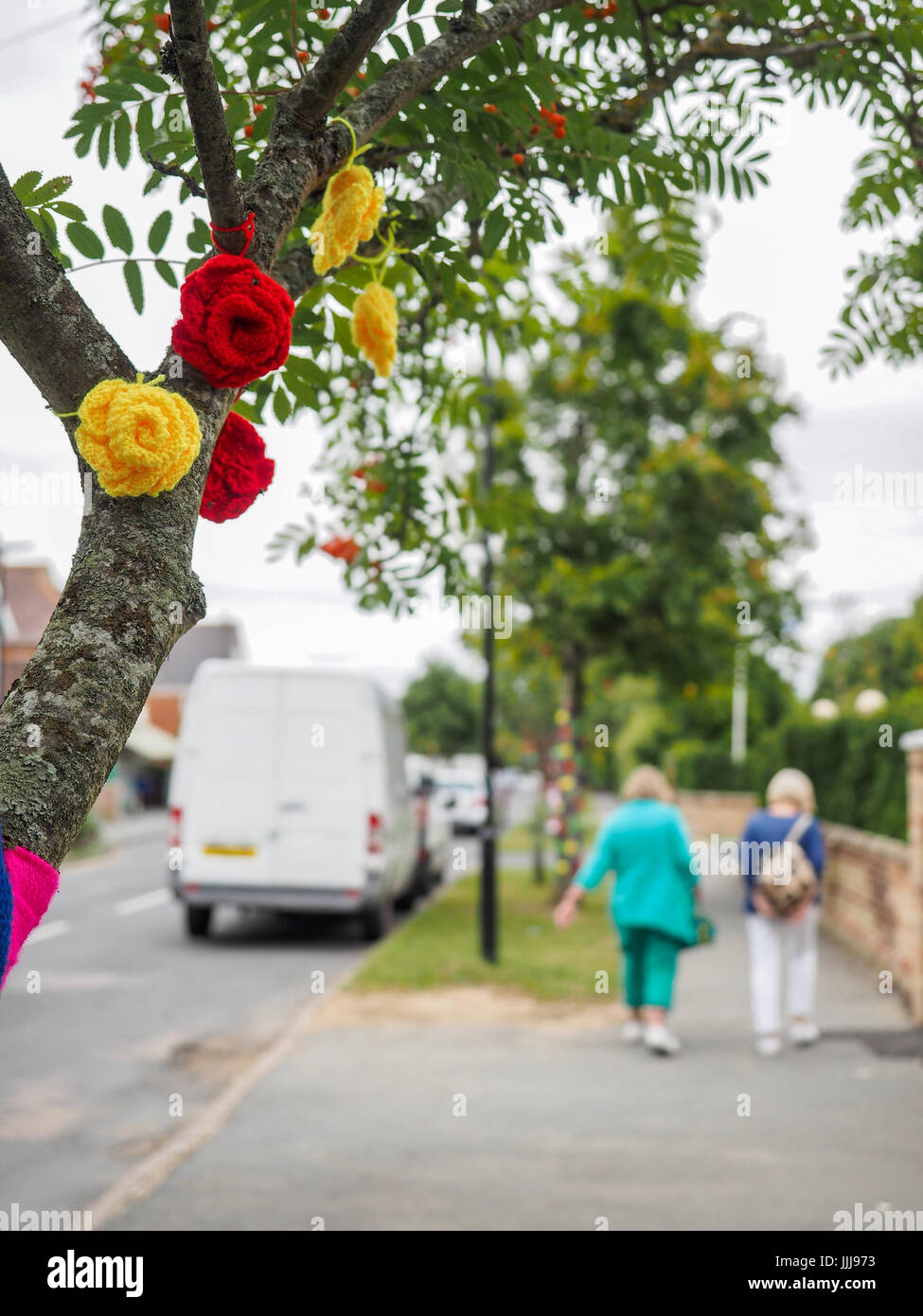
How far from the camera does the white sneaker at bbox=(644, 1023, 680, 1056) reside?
7543 millimetres

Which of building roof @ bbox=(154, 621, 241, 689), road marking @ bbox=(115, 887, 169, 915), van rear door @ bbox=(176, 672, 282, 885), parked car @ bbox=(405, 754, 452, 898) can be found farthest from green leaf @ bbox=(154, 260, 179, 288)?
building roof @ bbox=(154, 621, 241, 689)

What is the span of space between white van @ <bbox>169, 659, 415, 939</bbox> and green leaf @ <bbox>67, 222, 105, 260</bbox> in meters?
10.3

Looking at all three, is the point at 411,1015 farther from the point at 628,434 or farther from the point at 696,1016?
the point at 628,434

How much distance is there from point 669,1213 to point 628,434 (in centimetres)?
1101

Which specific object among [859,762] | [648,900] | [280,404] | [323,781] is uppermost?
[280,404]

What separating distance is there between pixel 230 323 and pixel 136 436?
1.13 feet

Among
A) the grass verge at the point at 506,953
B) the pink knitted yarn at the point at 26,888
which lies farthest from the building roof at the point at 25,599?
the grass verge at the point at 506,953

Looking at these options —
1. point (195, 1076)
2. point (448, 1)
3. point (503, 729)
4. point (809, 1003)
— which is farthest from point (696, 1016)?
point (503, 729)

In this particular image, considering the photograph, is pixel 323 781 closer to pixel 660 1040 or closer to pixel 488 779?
pixel 488 779

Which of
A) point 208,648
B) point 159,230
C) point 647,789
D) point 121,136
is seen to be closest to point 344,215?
point 159,230

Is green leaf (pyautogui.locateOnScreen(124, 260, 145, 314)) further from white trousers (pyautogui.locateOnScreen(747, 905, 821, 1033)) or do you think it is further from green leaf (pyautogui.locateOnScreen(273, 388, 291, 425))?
white trousers (pyautogui.locateOnScreen(747, 905, 821, 1033))

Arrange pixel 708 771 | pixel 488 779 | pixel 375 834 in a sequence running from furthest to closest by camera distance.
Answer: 1. pixel 708 771
2. pixel 375 834
3. pixel 488 779

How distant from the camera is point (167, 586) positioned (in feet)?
6.55

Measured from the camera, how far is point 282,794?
1310 centimetres
